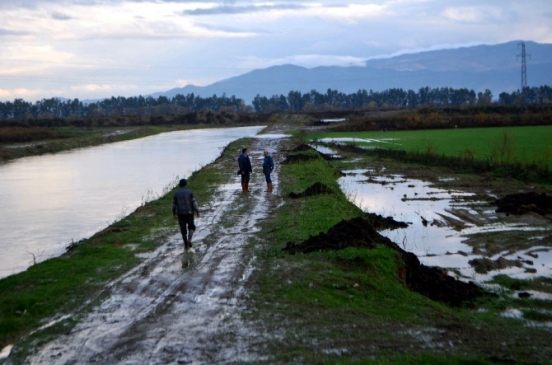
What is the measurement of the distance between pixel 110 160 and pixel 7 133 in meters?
29.7

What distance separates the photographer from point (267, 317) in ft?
34.8

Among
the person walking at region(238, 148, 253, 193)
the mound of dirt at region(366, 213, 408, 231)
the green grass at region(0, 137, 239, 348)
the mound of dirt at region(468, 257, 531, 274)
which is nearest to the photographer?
the green grass at region(0, 137, 239, 348)

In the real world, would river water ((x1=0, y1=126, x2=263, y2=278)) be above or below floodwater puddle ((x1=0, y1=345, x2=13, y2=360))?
below

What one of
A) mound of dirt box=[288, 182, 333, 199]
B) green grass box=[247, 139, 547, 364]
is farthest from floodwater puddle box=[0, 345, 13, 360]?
mound of dirt box=[288, 182, 333, 199]

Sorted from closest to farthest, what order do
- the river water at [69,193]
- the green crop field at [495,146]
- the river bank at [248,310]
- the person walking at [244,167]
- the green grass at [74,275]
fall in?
the river bank at [248,310]
the green grass at [74,275]
the river water at [69,193]
the person walking at [244,167]
the green crop field at [495,146]

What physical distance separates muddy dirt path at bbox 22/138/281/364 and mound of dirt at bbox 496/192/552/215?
9.03m

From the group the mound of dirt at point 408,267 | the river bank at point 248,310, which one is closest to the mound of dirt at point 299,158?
the river bank at point 248,310

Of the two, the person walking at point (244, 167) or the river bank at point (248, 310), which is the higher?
the person walking at point (244, 167)

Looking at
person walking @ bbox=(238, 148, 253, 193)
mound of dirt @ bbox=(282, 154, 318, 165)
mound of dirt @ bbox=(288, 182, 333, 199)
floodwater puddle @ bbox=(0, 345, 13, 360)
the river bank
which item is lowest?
mound of dirt @ bbox=(282, 154, 318, 165)

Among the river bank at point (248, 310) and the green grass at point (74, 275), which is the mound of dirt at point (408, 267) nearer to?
the river bank at point (248, 310)

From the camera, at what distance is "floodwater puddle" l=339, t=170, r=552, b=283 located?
50.7ft

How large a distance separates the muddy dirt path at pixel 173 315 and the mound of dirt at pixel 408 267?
65.9 inches

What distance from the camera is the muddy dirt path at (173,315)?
356 inches

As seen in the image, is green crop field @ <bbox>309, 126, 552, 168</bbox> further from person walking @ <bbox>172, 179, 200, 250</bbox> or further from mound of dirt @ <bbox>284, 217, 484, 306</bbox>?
person walking @ <bbox>172, 179, 200, 250</bbox>
